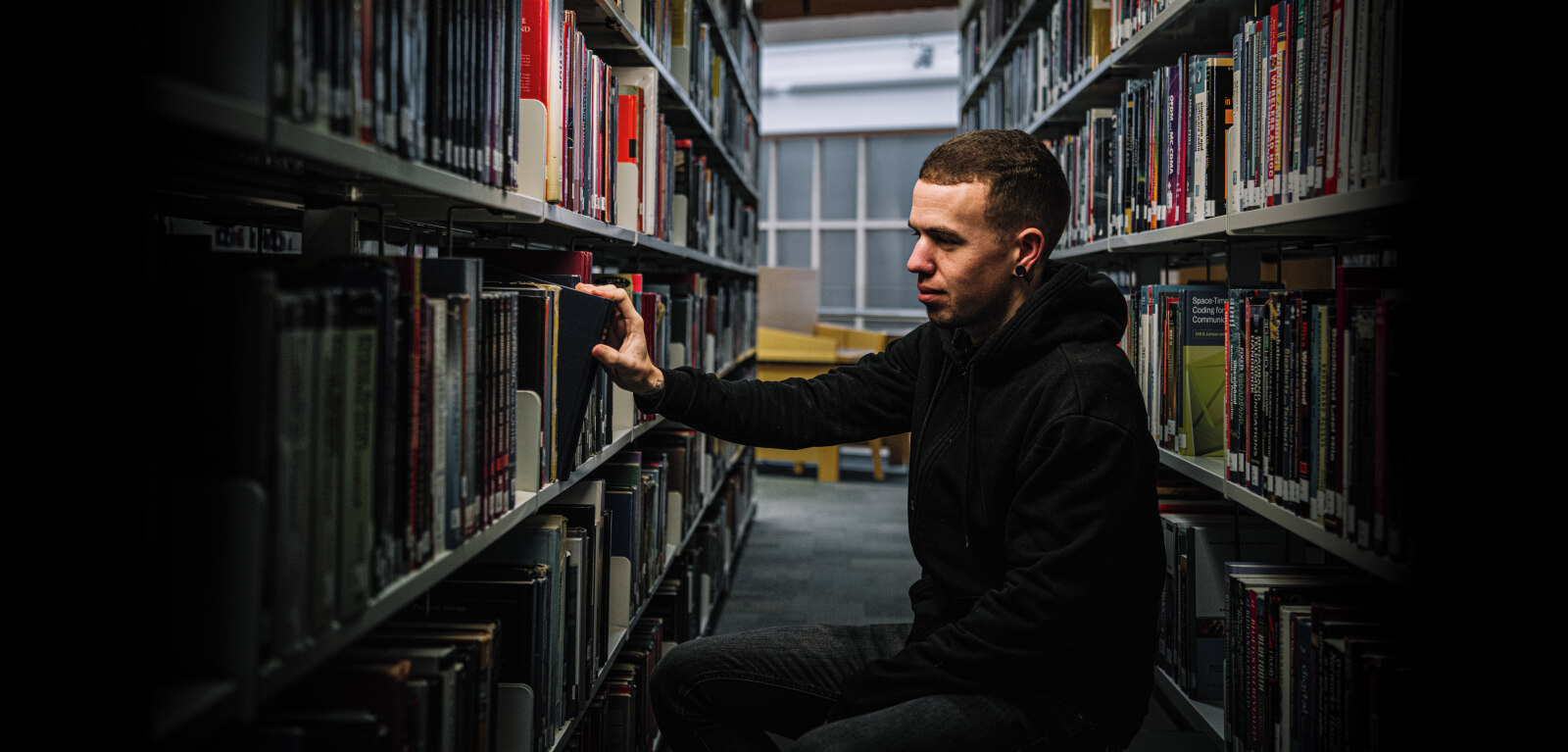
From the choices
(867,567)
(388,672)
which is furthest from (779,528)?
(388,672)

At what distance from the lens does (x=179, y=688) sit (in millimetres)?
636

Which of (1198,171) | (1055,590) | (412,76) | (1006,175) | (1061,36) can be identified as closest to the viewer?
(412,76)

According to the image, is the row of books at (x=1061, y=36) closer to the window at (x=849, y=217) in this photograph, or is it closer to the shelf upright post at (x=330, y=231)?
the shelf upright post at (x=330, y=231)

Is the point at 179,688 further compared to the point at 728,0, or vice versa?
the point at 728,0

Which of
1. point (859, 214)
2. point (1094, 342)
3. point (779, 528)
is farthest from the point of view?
point (859, 214)

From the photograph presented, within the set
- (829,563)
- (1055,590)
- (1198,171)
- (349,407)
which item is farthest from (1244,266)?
(829,563)

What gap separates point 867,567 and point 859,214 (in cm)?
409

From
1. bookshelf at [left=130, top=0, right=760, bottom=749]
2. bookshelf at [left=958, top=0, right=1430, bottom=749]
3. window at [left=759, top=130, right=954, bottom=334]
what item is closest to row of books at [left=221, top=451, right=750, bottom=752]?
bookshelf at [left=130, top=0, right=760, bottom=749]

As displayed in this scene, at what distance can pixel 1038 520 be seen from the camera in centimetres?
126

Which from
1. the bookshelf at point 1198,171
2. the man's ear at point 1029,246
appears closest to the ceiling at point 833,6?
the bookshelf at point 1198,171

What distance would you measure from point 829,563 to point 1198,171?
2.55 metres

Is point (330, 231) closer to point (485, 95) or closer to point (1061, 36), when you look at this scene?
point (485, 95)

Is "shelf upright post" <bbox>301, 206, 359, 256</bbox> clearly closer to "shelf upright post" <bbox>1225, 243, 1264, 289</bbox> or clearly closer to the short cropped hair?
the short cropped hair

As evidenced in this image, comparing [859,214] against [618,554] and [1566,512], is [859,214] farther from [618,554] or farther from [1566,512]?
[1566,512]
